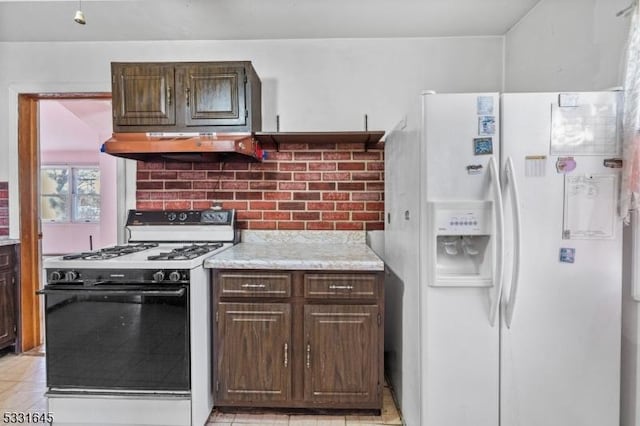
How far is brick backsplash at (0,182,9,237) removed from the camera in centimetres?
266

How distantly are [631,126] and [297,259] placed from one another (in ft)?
5.13

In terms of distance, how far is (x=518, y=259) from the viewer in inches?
56.1

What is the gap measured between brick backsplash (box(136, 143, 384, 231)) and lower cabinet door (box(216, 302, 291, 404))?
860mm

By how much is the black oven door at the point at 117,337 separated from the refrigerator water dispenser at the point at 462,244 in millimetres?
1195

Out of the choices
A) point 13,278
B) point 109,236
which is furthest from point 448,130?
point 109,236

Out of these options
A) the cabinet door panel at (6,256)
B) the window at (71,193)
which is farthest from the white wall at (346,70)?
the window at (71,193)

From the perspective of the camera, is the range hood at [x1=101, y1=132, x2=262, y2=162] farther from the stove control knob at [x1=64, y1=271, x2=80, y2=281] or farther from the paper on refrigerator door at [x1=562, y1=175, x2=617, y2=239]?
the paper on refrigerator door at [x1=562, y1=175, x2=617, y2=239]

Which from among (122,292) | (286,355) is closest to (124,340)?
(122,292)

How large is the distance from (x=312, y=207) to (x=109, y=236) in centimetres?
417

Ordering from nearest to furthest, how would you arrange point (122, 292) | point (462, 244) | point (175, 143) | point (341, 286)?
point (462, 244)
point (122, 292)
point (341, 286)
point (175, 143)

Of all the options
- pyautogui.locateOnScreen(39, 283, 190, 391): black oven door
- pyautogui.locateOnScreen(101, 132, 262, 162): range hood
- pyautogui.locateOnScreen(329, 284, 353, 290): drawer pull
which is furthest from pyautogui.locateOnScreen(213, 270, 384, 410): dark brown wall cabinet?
pyautogui.locateOnScreen(101, 132, 262, 162): range hood

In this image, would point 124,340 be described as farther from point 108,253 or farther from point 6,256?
point 6,256

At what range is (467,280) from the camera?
1473mm

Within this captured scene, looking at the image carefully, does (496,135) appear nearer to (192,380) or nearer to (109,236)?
(192,380)
